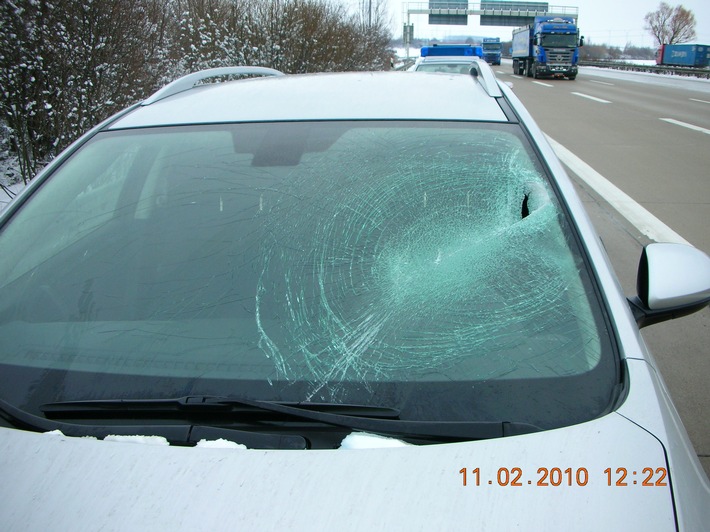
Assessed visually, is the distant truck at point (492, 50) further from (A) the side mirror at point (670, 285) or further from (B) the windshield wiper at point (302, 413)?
(B) the windshield wiper at point (302, 413)

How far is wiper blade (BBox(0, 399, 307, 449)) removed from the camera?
4.03 feet

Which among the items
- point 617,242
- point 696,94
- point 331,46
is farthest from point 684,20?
point 617,242

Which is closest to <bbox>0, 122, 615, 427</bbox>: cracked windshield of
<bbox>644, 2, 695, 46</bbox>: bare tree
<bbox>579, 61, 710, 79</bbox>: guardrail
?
<bbox>579, 61, 710, 79</bbox>: guardrail

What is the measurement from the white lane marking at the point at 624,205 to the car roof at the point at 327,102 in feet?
13.8

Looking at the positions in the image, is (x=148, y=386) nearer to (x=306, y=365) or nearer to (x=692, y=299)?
(x=306, y=365)

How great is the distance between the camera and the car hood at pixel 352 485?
1.03 meters

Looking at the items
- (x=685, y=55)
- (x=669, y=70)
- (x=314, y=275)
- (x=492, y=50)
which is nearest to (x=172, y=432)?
(x=314, y=275)

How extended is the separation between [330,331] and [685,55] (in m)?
57.1

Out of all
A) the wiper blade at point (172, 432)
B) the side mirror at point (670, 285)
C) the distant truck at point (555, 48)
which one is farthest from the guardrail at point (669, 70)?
the wiper blade at point (172, 432)

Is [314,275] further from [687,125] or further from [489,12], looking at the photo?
[489,12]

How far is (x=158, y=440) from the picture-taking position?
122 cm

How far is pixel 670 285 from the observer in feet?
5.15

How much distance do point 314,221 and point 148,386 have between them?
2.16ft

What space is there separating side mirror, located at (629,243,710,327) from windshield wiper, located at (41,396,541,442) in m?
0.63
